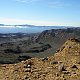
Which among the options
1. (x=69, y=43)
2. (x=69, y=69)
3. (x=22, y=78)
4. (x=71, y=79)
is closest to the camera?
(x=71, y=79)

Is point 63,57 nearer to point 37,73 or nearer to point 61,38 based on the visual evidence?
point 37,73

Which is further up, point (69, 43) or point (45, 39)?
point (69, 43)

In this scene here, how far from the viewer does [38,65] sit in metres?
13.0

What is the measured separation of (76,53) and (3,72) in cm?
452

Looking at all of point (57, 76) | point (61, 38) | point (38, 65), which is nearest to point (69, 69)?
point (57, 76)

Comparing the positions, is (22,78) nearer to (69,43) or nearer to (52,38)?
(69,43)

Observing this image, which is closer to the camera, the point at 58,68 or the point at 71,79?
the point at 71,79

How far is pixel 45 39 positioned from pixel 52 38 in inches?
193

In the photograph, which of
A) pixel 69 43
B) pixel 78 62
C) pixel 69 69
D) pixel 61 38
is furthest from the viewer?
pixel 61 38

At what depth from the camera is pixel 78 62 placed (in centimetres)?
1253

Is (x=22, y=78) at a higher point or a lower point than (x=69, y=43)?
lower

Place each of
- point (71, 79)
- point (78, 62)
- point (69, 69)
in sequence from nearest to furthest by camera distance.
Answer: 1. point (71, 79)
2. point (69, 69)
3. point (78, 62)

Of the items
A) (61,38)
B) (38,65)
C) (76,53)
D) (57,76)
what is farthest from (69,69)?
(61,38)

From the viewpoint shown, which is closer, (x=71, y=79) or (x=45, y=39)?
(x=71, y=79)
